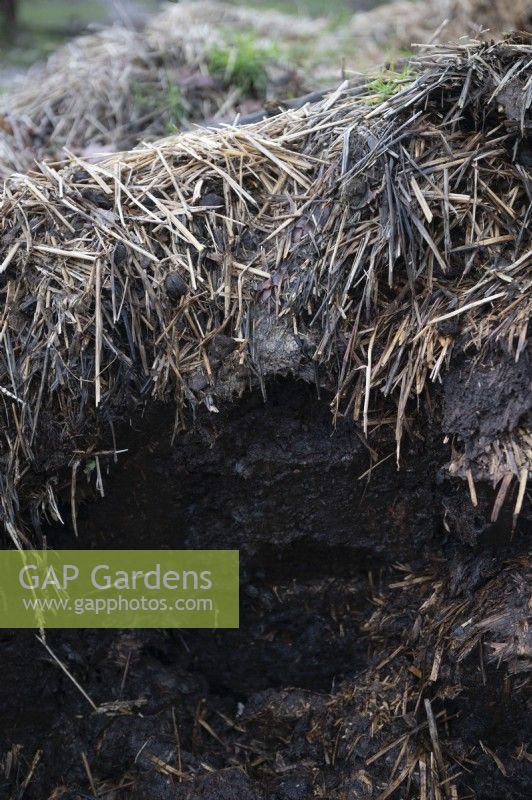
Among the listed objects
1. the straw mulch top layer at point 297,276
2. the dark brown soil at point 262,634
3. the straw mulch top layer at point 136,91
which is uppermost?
the straw mulch top layer at point 136,91

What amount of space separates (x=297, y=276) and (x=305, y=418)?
423 millimetres

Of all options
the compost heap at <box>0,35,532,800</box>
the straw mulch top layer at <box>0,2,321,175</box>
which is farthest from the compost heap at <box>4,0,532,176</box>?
the compost heap at <box>0,35,532,800</box>

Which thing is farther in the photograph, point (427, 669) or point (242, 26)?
point (242, 26)

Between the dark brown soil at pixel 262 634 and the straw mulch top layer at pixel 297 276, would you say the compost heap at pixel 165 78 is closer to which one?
the straw mulch top layer at pixel 297 276

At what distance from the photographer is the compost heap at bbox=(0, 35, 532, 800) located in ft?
6.92

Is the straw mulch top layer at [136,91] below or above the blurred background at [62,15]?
below

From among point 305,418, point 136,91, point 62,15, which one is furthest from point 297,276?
point 62,15

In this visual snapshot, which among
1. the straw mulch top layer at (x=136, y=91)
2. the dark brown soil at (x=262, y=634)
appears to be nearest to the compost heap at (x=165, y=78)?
the straw mulch top layer at (x=136, y=91)

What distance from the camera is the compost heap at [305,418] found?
2109 millimetres

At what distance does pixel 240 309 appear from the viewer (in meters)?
2.20

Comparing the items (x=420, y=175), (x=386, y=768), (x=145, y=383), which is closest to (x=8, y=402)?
(x=145, y=383)

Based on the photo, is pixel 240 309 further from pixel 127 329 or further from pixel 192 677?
pixel 192 677

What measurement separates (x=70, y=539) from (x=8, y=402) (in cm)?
49

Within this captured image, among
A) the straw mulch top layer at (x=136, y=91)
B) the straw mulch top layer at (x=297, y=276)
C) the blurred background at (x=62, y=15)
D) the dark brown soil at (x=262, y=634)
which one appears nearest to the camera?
the straw mulch top layer at (x=297, y=276)
